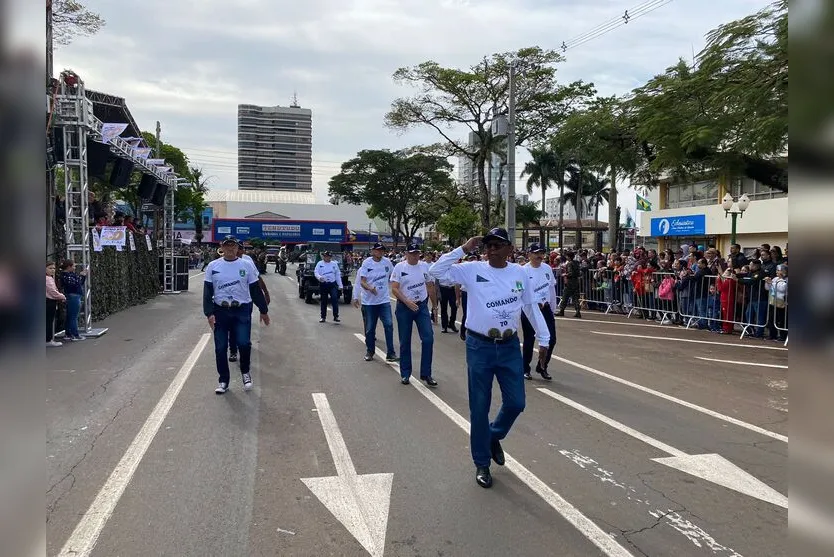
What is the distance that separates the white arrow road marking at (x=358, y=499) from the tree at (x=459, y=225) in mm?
37967

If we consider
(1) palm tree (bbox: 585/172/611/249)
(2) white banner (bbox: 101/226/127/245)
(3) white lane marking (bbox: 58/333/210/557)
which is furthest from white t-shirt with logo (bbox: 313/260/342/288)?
(1) palm tree (bbox: 585/172/611/249)

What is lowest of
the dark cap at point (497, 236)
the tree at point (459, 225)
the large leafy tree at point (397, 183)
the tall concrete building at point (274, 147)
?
the dark cap at point (497, 236)

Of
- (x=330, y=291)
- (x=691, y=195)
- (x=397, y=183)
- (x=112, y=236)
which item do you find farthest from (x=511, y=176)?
(x=397, y=183)

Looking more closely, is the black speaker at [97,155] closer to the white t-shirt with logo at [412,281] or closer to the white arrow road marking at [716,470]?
the white t-shirt with logo at [412,281]

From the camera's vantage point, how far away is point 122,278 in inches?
728

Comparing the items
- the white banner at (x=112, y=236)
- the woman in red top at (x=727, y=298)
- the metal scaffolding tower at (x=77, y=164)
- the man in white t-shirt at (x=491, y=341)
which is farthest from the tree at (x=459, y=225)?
the man in white t-shirt at (x=491, y=341)

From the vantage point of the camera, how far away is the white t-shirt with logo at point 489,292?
4.85 meters

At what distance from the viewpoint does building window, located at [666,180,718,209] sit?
118ft

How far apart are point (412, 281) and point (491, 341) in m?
4.24

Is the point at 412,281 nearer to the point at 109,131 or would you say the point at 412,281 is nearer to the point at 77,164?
the point at 77,164

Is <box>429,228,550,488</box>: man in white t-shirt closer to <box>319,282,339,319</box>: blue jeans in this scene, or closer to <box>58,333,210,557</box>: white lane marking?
<box>58,333,210,557</box>: white lane marking

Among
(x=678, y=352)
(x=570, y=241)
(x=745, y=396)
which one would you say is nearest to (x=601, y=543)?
(x=745, y=396)

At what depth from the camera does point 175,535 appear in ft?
12.8

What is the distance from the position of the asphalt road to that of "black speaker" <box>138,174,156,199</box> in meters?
15.2
